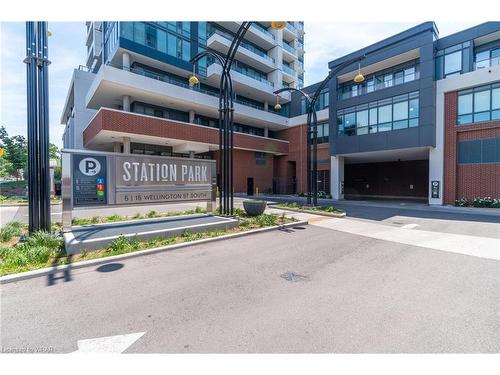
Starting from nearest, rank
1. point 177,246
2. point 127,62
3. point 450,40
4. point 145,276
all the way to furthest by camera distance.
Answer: point 145,276 → point 177,246 → point 450,40 → point 127,62

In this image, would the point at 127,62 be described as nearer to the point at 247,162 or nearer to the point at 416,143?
the point at 247,162

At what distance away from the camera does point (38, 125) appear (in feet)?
25.0

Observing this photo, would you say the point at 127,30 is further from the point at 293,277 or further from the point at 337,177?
the point at 293,277

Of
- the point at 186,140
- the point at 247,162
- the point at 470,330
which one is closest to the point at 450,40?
the point at 247,162

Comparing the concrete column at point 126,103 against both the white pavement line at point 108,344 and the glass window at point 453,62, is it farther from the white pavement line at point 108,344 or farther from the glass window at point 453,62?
the glass window at point 453,62

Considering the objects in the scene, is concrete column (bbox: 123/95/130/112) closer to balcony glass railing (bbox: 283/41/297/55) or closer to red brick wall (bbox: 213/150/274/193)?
red brick wall (bbox: 213/150/274/193)

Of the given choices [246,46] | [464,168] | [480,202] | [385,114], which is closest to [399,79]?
[385,114]

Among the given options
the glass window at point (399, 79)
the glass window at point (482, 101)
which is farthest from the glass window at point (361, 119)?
the glass window at point (482, 101)

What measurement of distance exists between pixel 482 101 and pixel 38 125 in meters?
26.7

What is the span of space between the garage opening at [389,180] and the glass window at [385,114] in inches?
435

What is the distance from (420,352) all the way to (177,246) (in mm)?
5887

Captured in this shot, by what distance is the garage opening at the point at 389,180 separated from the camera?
29.2 metres

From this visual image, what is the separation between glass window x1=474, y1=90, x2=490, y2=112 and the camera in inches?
707

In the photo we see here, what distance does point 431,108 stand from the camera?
1928cm
